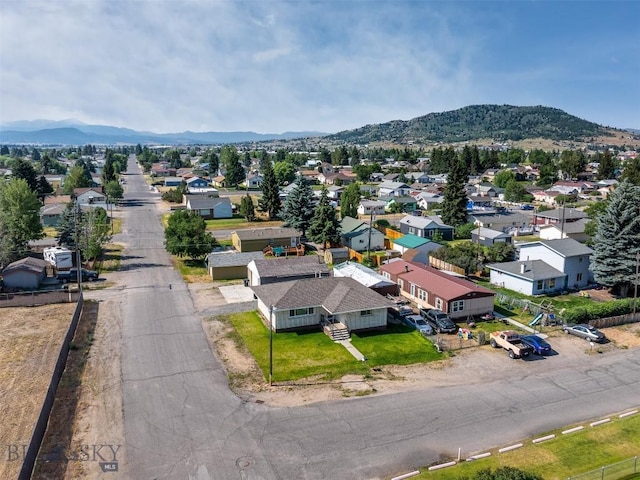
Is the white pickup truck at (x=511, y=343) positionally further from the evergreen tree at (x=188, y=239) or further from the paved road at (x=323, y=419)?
the evergreen tree at (x=188, y=239)

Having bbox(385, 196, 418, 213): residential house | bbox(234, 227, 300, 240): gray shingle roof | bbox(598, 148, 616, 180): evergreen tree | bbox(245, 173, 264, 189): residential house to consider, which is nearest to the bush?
bbox(234, 227, 300, 240): gray shingle roof

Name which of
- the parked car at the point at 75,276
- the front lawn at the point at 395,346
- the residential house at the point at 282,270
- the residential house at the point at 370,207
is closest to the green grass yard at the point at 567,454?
the front lawn at the point at 395,346

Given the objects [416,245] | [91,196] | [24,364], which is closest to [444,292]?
[416,245]

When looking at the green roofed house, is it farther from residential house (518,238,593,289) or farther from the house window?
the house window

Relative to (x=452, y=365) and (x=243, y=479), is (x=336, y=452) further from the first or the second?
(x=452, y=365)

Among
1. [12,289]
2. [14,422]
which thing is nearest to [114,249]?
[12,289]

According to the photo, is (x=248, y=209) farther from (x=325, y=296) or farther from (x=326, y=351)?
(x=326, y=351)

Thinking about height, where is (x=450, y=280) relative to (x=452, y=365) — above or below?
above
